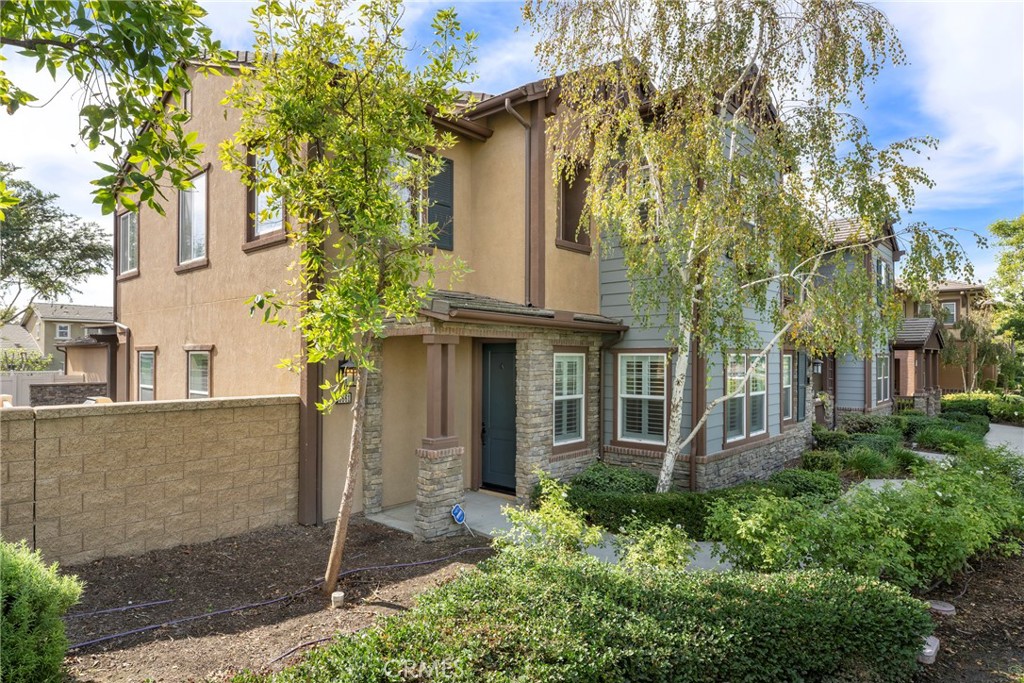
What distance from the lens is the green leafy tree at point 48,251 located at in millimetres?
26750

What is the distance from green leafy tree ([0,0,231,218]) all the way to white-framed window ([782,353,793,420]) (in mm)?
12603

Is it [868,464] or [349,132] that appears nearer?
[349,132]

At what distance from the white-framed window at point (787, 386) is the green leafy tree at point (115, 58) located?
1260 centimetres

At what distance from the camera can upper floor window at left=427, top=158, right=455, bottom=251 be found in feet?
32.4

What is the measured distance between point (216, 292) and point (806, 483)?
1142cm

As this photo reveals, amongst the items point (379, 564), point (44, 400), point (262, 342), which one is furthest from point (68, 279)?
point (379, 564)

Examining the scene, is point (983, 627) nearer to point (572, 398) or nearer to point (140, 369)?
point (572, 398)

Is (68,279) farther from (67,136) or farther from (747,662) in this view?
(747,662)

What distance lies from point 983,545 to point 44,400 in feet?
76.2

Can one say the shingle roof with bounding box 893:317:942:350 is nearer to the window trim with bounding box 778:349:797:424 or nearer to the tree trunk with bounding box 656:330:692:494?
the window trim with bounding box 778:349:797:424

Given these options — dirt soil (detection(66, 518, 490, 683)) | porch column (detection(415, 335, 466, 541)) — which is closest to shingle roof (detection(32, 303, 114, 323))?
dirt soil (detection(66, 518, 490, 683))

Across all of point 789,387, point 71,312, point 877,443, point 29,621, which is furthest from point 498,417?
point 71,312

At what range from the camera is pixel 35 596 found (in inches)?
139

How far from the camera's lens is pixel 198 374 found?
1122 cm
